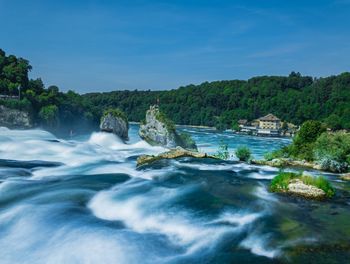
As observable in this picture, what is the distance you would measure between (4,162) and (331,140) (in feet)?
95.5

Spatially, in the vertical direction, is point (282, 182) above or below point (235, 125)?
above

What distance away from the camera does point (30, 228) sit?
14.6m

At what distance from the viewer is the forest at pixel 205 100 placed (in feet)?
251

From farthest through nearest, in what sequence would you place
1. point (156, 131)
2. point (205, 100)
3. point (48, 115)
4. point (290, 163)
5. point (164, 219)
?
1. point (205, 100)
2. point (48, 115)
3. point (156, 131)
4. point (290, 163)
5. point (164, 219)

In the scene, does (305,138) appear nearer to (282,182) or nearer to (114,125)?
(282,182)

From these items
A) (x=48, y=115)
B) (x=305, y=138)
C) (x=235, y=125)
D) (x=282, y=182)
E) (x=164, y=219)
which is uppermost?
(x=48, y=115)

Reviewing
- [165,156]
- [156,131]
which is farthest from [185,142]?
[165,156]

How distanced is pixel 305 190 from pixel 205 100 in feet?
467

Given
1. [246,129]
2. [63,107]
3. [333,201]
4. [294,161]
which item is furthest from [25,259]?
[246,129]

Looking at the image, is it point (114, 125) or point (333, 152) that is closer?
point (333, 152)

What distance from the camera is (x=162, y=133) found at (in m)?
58.1

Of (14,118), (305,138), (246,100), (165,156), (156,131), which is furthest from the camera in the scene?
(246,100)

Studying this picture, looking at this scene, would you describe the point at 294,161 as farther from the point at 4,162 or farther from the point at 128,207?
the point at 4,162

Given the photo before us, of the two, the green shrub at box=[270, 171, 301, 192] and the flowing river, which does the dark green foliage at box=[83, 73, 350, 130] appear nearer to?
the green shrub at box=[270, 171, 301, 192]
